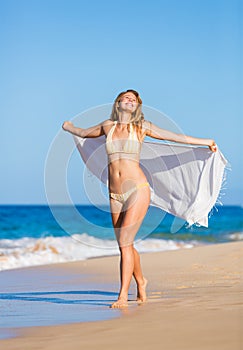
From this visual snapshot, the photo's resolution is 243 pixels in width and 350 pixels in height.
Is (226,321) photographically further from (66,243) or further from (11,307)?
(66,243)

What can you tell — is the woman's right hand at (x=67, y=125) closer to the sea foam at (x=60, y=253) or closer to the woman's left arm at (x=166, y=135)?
the woman's left arm at (x=166, y=135)

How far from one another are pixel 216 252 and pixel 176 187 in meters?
4.56

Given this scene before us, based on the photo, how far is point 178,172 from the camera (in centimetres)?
808

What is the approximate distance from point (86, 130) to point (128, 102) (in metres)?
0.57

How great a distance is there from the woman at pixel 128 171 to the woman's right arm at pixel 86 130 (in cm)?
10

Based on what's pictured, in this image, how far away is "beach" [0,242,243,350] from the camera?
4578 mm

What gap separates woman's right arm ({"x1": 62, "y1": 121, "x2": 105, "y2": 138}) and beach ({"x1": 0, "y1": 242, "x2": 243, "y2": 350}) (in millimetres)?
1683

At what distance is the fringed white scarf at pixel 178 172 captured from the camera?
25.2 feet

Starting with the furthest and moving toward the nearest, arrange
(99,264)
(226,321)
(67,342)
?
(99,264), (226,321), (67,342)

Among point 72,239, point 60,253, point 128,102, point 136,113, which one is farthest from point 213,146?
point 72,239

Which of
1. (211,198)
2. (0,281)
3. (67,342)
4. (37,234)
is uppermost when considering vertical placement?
(37,234)

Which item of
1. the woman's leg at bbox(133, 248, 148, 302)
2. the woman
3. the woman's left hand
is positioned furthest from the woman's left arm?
the woman's leg at bbox(133, 248, 148, 302)

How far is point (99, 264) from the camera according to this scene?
1216 cm

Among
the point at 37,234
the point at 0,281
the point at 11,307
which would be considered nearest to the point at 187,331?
the point at 11,307
